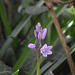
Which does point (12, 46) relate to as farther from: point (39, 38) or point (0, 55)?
point (39, 38)

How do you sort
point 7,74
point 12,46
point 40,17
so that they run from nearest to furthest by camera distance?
point 7,74 → point 12,46 → point 40,17

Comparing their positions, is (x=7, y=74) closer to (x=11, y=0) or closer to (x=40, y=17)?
(x=40, y=17)

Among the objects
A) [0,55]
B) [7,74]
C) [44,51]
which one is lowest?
[0,55]

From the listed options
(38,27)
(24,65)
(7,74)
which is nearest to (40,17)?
(24,65)

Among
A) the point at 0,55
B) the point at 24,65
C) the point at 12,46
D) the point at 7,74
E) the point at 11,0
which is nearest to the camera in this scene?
the point at 7,74

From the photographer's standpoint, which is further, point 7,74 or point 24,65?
point 24,65

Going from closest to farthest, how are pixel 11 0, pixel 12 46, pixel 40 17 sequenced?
pixel 12 46
pixel 40 17
pixel 11 0

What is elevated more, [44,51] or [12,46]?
[44,51]

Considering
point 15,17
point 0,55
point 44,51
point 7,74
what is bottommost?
point 15,17

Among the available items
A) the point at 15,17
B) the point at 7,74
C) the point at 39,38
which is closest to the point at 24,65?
the point at 7,74
